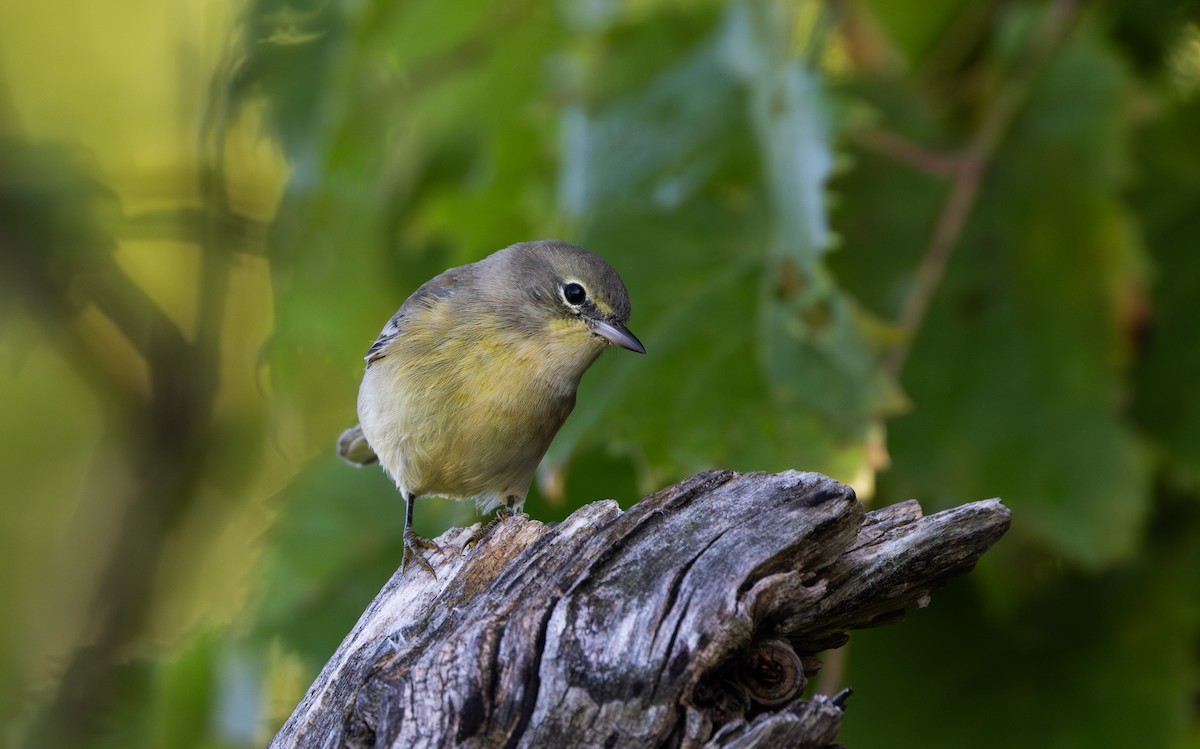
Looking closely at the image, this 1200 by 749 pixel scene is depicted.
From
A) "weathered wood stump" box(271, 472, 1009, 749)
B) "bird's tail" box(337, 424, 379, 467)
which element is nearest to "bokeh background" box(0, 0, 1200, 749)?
"bird's tail" box(337, 424, 379, 467)

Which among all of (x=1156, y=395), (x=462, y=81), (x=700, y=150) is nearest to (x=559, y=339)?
(x=700, y=150)

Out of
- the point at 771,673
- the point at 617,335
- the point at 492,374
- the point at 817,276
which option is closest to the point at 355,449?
the point at 492,374

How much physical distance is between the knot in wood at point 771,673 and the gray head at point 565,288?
1405 millimetres

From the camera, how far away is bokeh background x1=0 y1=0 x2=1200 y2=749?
11.7 ft

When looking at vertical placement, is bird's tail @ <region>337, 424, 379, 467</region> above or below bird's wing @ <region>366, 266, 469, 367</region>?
below

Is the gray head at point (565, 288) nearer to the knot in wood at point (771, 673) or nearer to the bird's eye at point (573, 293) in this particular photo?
the bird's eye at point (573, 293)

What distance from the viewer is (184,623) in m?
7.18

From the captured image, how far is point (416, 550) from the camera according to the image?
328 centimetres

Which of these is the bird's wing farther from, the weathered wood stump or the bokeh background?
the weathered wood stump

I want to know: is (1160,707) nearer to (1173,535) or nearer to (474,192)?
(1173,535)

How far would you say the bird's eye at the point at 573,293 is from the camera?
3.76 metres

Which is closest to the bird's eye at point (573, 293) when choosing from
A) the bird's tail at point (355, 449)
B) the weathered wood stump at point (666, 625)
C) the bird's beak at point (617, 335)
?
the bird's beak at point (617, 335)

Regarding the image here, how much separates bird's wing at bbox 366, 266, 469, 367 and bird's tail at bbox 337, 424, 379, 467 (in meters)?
0.28

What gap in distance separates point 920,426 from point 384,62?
2.55 meters
